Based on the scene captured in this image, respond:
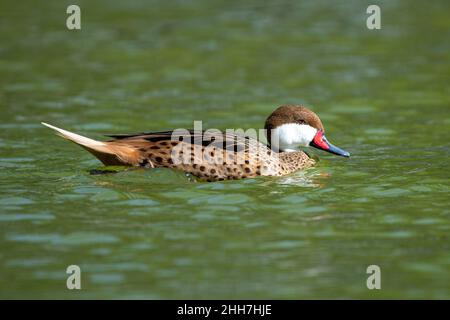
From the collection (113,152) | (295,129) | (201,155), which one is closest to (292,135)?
(295,129)

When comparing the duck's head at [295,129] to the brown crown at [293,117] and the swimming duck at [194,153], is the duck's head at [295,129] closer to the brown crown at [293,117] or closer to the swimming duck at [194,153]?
the brown crown at [293,117]

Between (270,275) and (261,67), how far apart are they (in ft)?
32.6

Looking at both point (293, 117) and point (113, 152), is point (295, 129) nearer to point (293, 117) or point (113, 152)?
point (293, 117)

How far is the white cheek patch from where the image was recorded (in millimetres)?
11891

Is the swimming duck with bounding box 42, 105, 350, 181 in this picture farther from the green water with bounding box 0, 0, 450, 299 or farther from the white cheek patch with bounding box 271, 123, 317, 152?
the white cheek patch with bounding box 271, 123, 317, 152

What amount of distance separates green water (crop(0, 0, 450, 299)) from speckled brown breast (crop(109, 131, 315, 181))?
15 centimetres

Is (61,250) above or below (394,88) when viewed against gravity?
below

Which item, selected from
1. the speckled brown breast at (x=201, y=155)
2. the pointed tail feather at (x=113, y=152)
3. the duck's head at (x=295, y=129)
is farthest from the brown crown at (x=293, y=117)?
the pointed tail feather at (x=113, y=152)

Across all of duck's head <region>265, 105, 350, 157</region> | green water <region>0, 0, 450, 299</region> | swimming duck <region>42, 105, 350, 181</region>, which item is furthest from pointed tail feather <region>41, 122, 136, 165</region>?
duck's head <region>265, 105, 350, 157</region>

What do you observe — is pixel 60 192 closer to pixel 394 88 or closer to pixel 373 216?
pixel 373 216

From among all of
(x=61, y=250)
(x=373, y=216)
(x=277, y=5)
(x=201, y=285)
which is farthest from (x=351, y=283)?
(x=277, y=5)

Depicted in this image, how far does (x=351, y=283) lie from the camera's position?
310 inches

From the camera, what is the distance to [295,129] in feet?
39.1

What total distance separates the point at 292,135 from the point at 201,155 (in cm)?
143
